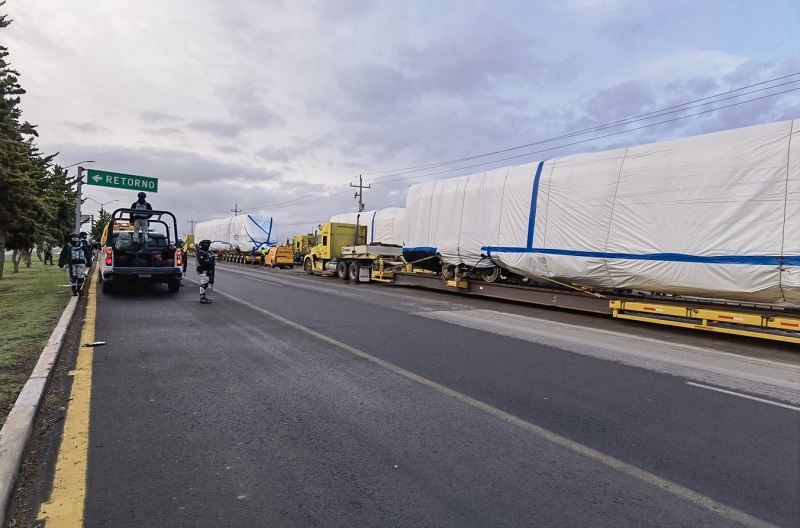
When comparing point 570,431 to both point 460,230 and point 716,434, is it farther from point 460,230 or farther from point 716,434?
point 460,230

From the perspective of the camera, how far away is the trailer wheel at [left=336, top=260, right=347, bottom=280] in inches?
919

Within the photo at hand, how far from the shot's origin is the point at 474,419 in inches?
166

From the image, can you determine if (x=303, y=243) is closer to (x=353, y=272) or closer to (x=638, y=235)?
(x=353, y=272)

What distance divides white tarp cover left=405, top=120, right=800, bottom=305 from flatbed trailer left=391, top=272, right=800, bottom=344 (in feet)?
1.10

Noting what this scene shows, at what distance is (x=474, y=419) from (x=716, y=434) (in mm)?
2010

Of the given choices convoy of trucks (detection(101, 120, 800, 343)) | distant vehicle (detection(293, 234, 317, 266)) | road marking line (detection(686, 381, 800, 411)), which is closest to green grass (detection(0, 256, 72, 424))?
convoy of trucks (detection(101, 120, 800, 343))

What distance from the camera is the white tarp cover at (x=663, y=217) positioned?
8219 millimetres

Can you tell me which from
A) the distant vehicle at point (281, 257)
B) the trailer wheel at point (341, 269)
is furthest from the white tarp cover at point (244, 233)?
the trailer wheel at point (341, 269)

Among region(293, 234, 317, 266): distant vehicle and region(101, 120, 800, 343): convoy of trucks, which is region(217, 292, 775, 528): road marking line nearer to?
region(101, 120, 800, 343): convoy of trucks

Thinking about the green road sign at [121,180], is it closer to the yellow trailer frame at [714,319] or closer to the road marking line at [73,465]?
the road marking line at [73,465]

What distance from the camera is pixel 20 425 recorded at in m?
3.55

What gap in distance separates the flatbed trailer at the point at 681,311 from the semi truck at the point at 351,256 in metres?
7.44

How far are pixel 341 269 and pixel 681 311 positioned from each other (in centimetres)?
1664

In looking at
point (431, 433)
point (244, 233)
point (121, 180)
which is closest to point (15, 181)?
point (121, 180)
